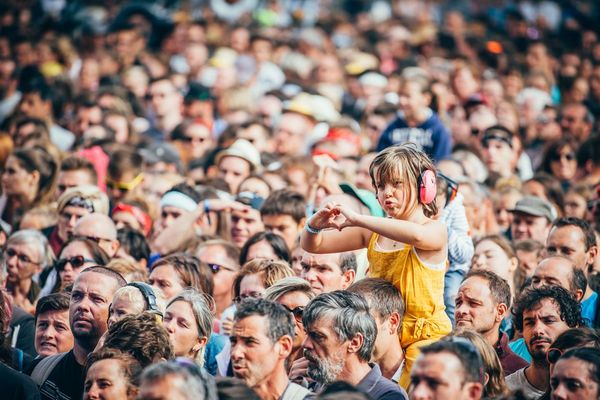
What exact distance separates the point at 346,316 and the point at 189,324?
124cm

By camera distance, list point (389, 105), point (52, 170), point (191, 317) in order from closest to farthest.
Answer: point (191, 317), point (52, 170), point (389, 105)

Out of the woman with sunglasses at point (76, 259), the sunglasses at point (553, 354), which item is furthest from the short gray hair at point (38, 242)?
the sunglasses at point (553, 354)

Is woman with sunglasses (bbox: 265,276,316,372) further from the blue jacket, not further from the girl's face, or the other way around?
the blue jacket

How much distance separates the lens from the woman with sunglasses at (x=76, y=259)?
8.80 m

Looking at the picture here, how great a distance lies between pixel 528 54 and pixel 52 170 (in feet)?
35.4

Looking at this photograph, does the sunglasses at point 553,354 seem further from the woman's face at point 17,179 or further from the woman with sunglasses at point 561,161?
the woman's face at point 17,179

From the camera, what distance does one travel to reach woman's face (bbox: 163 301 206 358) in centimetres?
690

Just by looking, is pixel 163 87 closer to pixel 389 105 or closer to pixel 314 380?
pixel 389 105

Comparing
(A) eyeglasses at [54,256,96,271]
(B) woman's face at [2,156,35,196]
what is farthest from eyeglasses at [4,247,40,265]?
(B) woman's face at [2,156,35,196]

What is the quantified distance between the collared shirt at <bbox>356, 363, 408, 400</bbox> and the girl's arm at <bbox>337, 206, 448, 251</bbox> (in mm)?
756

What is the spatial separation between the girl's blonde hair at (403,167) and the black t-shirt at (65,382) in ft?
7.28

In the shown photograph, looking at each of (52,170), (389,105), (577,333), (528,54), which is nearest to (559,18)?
(528,54)

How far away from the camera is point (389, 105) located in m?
14.6

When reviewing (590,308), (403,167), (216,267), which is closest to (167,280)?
(216,267)
